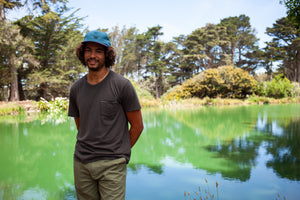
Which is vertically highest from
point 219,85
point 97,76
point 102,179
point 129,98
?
point 219,85

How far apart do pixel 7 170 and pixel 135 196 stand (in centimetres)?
225

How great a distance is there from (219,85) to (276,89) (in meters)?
4.68

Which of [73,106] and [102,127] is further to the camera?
[73,106]

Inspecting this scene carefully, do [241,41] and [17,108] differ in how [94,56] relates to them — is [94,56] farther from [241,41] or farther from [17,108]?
[241,41]

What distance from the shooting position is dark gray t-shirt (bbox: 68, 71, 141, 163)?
1342 millimetres

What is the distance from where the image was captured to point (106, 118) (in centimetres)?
137

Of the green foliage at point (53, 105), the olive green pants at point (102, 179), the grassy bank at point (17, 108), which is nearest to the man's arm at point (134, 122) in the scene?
the olive green pants at point (102, 179)

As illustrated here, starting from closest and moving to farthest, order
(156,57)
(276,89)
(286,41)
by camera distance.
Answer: (276,89) → (286,41) → (156,57)

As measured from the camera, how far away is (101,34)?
141cm

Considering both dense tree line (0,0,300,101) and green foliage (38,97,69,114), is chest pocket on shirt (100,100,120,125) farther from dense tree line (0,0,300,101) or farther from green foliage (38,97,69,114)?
dense tree line (0,0,300,101)

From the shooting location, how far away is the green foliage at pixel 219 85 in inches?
785

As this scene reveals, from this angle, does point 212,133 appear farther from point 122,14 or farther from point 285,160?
point 122,14

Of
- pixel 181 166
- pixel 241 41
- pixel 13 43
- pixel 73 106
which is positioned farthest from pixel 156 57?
pixel 73 106

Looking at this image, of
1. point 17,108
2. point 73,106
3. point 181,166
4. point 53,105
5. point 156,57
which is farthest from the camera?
point 156,57
